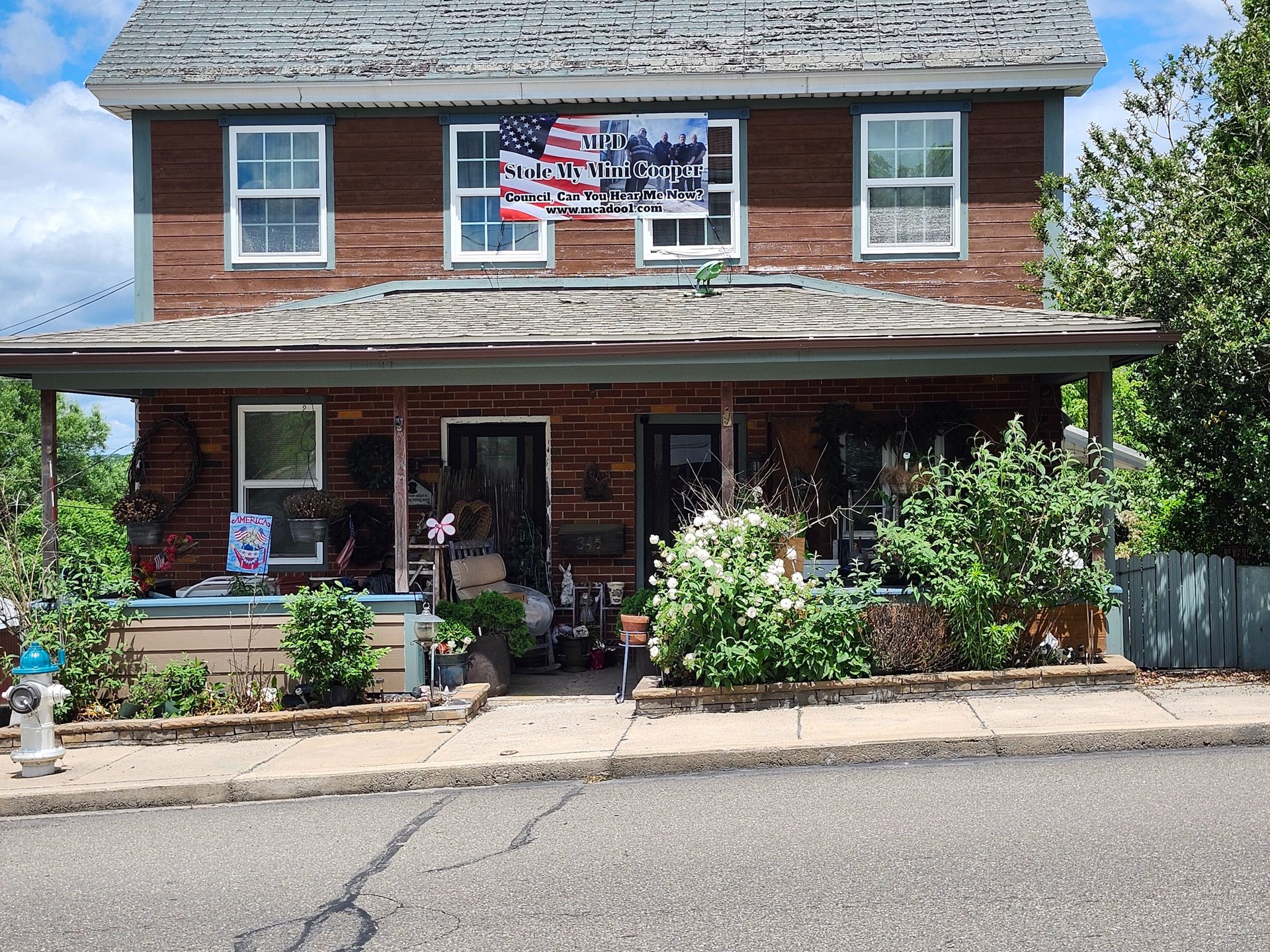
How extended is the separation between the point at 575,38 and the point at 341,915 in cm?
1071

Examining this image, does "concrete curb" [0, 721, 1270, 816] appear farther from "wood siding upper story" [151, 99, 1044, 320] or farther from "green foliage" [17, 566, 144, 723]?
"wood siding upper story" [151, 99, 1044, 320]

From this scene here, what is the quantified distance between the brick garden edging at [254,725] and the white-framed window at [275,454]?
12.4 ft

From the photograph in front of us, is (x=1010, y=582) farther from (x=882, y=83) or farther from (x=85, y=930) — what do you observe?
(x=85, y=930)

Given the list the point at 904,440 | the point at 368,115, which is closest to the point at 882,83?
the point at 904,440

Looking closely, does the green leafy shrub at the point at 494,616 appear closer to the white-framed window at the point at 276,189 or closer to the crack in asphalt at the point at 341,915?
the white-framed window at the point at 276,189

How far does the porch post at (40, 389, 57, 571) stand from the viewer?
10094 mm

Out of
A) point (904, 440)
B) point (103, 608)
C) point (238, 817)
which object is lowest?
point (238, 817)

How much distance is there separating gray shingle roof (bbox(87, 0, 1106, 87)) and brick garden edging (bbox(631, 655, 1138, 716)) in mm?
6672

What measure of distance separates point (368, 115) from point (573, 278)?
2847mm

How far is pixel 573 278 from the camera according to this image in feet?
42.9

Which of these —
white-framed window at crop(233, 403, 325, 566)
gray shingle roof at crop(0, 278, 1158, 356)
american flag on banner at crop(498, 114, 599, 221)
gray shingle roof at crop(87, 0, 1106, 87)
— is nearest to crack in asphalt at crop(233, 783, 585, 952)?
gray shingle roof at crop(0, 278, 1158, 356)

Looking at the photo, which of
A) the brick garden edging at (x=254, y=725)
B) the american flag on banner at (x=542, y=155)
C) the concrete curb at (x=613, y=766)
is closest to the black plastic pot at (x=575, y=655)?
the brick garden edging at (x=254, y=725)

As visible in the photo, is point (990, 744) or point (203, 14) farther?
point (203, 14)

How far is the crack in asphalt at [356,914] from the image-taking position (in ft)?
15.9
